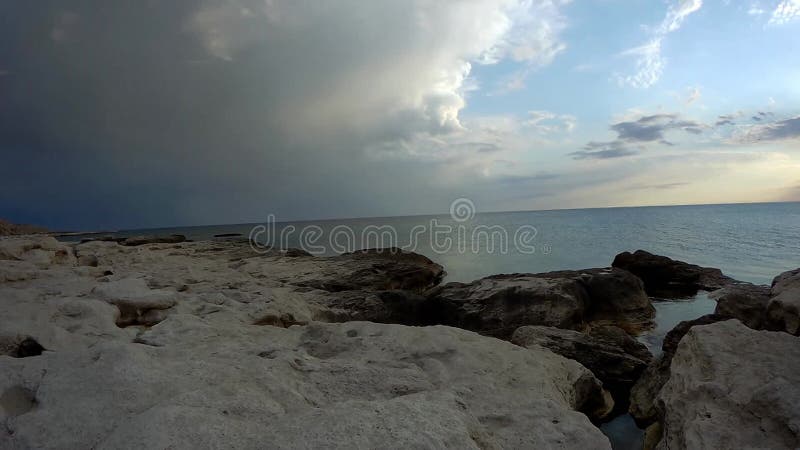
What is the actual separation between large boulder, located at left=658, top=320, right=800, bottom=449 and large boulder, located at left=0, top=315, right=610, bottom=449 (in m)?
0.98

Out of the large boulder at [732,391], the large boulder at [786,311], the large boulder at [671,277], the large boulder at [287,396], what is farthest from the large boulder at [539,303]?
the large boulder at [671,277]

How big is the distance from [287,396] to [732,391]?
409 centimetres

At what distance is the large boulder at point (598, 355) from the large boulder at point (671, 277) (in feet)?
42.6

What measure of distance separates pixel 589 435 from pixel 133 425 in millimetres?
3388

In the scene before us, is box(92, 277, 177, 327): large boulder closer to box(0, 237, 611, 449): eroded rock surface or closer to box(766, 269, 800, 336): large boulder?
box(0, 237, 611, 449): eroded rock surface

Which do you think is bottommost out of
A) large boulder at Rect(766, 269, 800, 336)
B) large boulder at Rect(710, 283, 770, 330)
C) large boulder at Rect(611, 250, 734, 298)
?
large boulder at Rect(611, 250, 734, 298)

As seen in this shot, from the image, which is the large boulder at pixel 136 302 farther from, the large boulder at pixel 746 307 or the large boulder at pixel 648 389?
the large boulder at pixel 746 307

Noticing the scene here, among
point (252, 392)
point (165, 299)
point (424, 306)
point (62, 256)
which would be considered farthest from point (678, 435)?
point (62, 256)

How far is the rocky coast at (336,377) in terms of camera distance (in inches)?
110

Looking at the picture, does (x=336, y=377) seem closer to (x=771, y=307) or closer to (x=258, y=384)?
(x=258, y=384)

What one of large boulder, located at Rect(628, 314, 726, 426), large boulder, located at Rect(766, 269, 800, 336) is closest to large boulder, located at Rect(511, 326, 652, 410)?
large boulder, located at Rect(628, 314, 726, 426)

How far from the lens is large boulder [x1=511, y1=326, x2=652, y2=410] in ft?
22.7

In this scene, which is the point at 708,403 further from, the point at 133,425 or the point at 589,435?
the point at 133,425

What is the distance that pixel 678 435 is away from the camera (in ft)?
12.5
